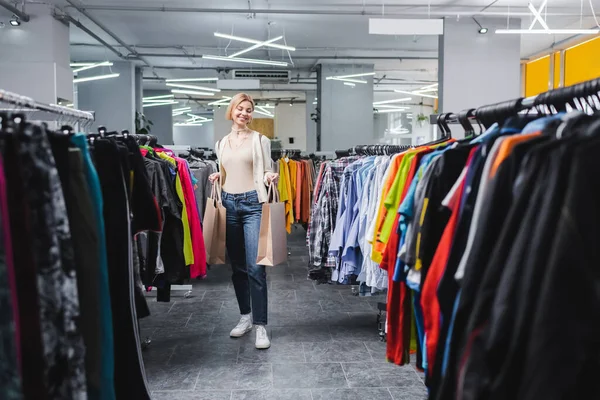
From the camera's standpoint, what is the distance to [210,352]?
362cm

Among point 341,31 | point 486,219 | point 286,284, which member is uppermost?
point 341,31

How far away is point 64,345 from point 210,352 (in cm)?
237

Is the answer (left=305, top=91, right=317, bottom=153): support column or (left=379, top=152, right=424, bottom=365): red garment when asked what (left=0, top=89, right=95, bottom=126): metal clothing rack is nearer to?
(left=379, top=152, right=424, bottom=365): red garment

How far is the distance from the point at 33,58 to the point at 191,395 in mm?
7739

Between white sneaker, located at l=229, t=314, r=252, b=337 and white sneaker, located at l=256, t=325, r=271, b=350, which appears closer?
white sneaker, located at l=256, t=325, r=271, b=350

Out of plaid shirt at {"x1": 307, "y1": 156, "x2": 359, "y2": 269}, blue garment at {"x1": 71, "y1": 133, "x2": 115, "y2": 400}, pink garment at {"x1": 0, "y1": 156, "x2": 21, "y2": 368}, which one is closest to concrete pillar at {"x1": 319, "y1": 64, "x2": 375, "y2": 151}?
plaid shirt at {"x1": 307, "y1": 156, "x2": 359, "y2": 269}

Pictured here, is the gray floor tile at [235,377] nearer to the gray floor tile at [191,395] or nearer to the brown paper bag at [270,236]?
the gray floor tile at [191,395]

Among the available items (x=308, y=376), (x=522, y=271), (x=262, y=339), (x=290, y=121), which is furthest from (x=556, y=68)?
(x=522, y=271)

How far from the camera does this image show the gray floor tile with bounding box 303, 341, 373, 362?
350 cm

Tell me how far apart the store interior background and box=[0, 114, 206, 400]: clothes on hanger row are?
17.9 feet

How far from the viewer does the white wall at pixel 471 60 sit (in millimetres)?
9289

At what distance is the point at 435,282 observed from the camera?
156 cm

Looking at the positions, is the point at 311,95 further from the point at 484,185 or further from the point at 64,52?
the point at 484,185

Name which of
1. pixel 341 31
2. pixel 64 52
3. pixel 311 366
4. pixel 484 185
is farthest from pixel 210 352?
pixel 341 31
